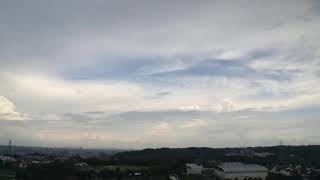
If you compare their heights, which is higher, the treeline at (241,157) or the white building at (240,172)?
the treeline at (241,157)

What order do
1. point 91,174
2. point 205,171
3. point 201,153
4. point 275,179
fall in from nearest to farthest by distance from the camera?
point 275,179 < point 91,174 < point 205,171 < point 201,153

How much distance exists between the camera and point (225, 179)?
75.3 metres

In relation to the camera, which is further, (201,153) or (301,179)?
(201,153)

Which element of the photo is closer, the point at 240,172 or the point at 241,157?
the point at 240,172

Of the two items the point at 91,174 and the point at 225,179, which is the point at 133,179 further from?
the point at 225,179

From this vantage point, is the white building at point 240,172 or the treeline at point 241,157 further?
the treeline at point 241,157

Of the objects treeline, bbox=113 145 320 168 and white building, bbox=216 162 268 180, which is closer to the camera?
white building, bbox=216 162 268 180

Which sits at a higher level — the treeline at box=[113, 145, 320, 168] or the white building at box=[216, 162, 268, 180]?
the treeline at box=[113, 145, 320, 168]

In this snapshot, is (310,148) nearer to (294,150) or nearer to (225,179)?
(294,150)

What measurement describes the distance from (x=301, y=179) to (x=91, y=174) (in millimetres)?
29381

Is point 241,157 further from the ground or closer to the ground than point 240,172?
further from the ground

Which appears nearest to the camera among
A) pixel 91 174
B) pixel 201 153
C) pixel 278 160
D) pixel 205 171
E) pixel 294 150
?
pixel 91 174

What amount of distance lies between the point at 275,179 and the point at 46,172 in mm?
33549

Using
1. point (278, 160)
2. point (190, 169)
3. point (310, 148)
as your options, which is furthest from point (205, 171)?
point (310, 148)
